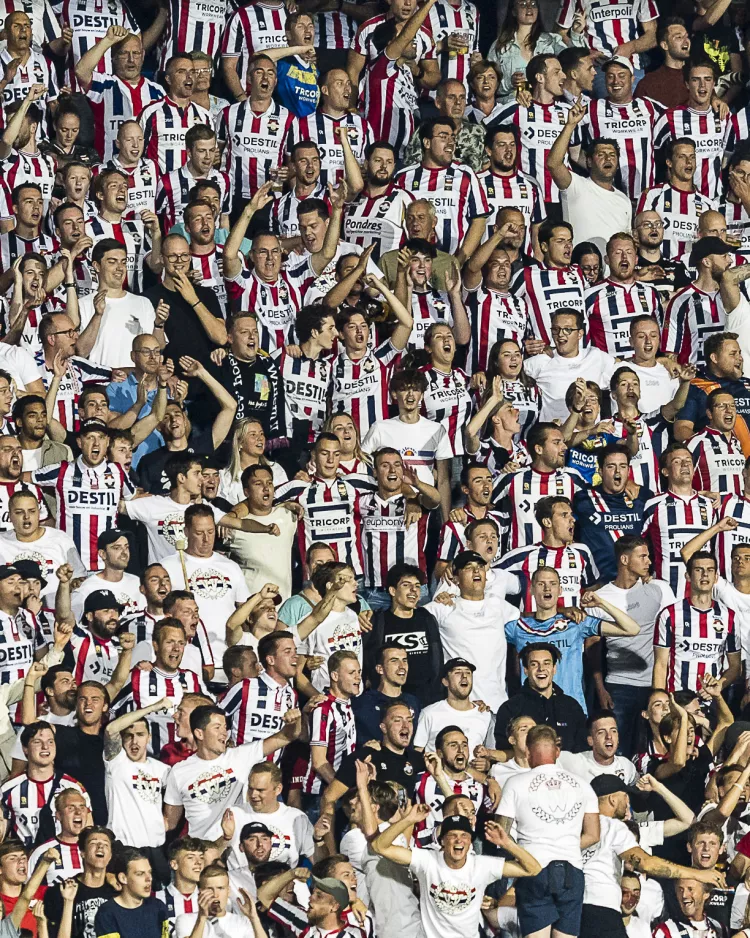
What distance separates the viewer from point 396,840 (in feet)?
47.0

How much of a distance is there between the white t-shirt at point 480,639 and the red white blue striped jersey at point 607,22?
20.0 ft

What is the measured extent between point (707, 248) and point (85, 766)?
20.5 feet

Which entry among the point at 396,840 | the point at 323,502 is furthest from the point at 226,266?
the point at 396,840

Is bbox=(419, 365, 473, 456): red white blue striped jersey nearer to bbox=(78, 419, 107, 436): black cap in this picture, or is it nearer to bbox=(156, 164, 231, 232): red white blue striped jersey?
bbox=(78, 419, 107, 436): black cap

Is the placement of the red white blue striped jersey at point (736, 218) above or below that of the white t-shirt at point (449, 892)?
above

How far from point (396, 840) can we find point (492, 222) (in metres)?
5.52

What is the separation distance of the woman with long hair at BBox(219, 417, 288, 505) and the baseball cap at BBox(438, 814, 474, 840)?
294cm

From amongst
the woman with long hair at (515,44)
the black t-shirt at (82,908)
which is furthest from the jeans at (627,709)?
the woman with long hair at (515,44)

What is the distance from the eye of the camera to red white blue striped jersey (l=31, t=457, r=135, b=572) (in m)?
16.0

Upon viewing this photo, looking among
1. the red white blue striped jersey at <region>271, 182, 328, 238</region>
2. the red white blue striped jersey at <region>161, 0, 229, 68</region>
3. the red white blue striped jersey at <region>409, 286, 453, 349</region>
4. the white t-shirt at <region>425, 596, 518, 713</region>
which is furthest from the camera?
the red white blue striped jersey at <region>161, 0, 229, 68</region>

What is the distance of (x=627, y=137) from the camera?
19.4m

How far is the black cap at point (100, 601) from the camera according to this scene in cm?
1525

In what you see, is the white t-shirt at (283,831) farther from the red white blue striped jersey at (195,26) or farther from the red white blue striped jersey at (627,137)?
the red white blue striped jersey at (195,26)

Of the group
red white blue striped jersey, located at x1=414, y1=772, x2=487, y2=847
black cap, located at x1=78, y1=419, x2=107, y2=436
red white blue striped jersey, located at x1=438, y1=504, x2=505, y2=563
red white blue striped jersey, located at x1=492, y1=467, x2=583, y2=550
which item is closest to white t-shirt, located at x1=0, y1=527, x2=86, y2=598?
black cap, located at x1=78, y1=419, x2=107, y2=436
